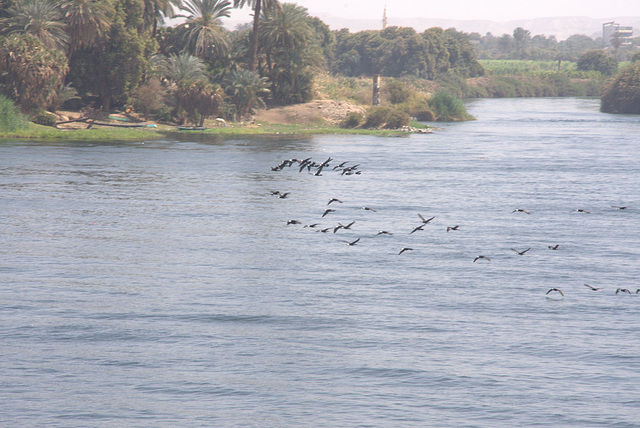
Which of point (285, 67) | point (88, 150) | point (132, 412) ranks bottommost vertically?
point (132, 412)

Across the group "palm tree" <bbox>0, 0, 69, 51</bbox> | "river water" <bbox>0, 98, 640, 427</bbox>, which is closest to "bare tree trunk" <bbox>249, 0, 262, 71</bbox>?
"palm tree" <bbox>0, 0, 69, 51</bbox>

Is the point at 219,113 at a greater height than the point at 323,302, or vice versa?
the point at 219,113

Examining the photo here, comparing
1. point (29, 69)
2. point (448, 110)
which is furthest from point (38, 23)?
point (448, 110)

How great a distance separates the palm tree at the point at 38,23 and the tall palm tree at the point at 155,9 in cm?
1548

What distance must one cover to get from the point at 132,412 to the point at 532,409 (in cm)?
1056

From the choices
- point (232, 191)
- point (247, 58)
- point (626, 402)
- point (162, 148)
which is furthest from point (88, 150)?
point (626, 402)

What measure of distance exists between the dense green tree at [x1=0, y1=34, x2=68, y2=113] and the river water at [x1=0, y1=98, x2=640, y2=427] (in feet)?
87.8

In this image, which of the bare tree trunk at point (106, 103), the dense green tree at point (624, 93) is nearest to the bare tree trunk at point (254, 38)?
the bare tree trunk at point (106, 103)

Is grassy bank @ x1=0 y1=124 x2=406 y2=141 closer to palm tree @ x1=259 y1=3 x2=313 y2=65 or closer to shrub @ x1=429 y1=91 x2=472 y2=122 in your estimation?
palm tree @ x1=259 y1=3 x2=313 y2=65

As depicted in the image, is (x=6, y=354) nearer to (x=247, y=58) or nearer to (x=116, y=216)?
(x=116, y=216)

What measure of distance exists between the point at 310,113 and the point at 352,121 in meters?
6.63

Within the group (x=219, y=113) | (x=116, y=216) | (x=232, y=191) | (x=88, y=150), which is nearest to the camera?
(x=116, y=216)

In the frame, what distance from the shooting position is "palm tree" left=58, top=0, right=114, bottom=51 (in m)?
84.5

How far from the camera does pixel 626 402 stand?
65.1 ft
